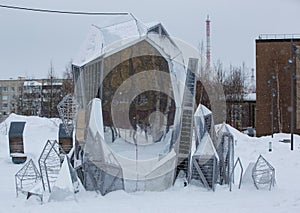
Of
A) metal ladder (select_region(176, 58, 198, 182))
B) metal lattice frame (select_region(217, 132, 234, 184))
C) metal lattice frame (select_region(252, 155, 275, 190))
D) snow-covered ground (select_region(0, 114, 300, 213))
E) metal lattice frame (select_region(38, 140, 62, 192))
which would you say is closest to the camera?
snow-covered ground (select_region(0, 114, 300, 213))

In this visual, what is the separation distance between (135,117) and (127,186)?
343 inches

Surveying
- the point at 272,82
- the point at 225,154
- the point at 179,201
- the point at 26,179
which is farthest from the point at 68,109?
the point at 272,82

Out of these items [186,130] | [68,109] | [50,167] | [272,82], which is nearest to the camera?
[50,167]

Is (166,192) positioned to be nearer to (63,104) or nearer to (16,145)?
(63,104)

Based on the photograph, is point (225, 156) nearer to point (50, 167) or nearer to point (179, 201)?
point (179, 201)

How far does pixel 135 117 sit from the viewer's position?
18.0 m

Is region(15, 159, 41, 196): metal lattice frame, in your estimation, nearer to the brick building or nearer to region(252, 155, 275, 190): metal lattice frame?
region(252, 155, 275, 190): metal lattice frame

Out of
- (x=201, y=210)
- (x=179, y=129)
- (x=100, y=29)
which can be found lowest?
(x=201, y=210)

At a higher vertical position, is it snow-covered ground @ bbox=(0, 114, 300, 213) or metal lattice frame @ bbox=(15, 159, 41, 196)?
metal lattice frame @ bbox=(15, 159, 41, 196)

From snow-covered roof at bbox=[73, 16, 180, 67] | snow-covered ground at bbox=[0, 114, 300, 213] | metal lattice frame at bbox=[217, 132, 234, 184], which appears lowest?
snow-covered ground at bbox=[0, 114, 300, 213]

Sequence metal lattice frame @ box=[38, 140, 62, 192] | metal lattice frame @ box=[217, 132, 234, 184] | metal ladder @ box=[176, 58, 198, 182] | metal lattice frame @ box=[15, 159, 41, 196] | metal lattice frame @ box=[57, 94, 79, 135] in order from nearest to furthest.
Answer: metal lattice frame @ box=[38, 140, 62, 192] → metal lattice frame @ box=[15, 159, 41, 196] → metal lattice frame @ box=[217, 132, 234, 184] → metal ladder @ box=[176, 58, 198, 182] → metal lattice frame @ box=[57, 94, 79, 135]

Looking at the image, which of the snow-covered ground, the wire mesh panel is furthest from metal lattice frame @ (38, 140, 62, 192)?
the wire mesh panel

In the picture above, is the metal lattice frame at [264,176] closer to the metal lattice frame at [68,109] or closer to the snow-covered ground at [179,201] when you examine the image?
the snow-covered ground at [179,201]

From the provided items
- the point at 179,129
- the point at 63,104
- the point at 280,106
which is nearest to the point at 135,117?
the point at 63,104
